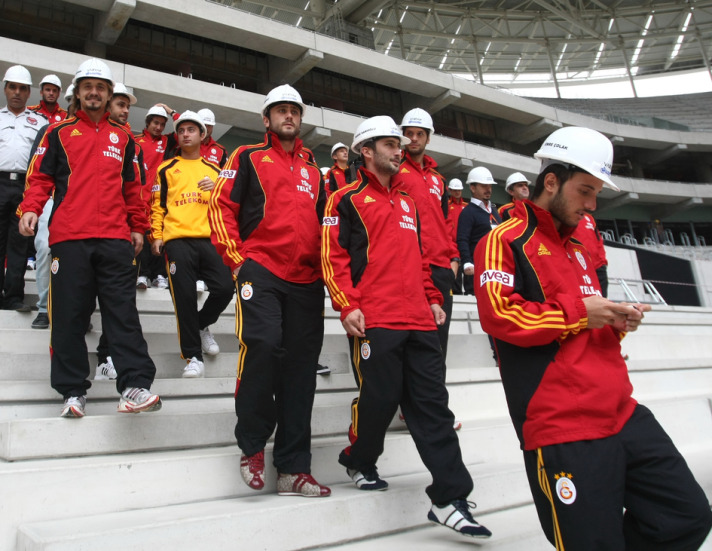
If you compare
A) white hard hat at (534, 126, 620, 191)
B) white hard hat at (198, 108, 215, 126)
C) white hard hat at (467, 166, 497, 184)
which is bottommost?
white hard hat at (534, 126, 620, 191)

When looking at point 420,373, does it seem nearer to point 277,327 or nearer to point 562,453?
point 277,327

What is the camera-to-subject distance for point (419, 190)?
384cm

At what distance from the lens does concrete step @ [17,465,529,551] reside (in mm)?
2049

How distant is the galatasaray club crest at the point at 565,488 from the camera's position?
1690 mm

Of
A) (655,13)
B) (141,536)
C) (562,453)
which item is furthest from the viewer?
(655,13)

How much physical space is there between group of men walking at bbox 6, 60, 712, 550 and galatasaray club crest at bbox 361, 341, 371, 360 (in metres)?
0.02

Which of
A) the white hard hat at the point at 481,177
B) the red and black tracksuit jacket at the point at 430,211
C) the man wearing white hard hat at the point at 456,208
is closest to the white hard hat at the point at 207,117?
the red and black tracksuit jacket at the point at 430,211

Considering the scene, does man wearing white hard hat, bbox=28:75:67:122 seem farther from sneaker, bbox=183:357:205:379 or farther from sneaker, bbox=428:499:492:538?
sneaker, bbox=428:499:492:538

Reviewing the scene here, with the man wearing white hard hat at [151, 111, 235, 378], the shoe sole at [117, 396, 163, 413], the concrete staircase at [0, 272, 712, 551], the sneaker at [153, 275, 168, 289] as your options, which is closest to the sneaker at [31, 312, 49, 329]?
the concrete staircase at [0, 272, 712, 551]

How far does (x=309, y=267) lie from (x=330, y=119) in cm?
1534

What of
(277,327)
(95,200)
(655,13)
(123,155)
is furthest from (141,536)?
(655,13)

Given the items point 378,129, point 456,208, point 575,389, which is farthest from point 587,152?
point 456,208

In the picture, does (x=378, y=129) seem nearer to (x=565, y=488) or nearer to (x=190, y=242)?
(x=190, y=242)

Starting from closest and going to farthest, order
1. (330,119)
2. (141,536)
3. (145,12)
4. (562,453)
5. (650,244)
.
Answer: (562,453)
(141,536)
(145,12)
(330,119)
(650,244)
